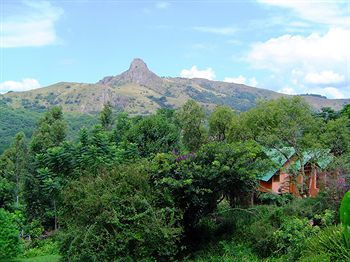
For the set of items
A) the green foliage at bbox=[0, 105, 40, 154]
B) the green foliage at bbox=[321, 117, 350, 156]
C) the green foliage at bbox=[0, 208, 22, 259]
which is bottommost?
the green foliage at bbox=[0, 208, 22, 259]

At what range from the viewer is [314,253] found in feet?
29.5

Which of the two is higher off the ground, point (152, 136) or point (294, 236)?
point (152, 136)

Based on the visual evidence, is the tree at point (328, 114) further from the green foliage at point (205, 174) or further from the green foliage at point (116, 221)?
the green foliage at point (116, 221)

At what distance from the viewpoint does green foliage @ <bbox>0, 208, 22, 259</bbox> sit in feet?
44.4

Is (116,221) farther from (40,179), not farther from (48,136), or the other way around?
(48,136)

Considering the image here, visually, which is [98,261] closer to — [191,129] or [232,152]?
[232,152]

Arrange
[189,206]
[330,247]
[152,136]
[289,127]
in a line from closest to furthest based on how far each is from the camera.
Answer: [330,247], [189,206], [289,127], [152,136]

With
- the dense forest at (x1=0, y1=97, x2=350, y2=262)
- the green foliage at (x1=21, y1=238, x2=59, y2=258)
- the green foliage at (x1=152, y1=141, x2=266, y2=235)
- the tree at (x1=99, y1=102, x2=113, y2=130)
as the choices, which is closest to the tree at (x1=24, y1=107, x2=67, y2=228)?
the green foliage at (x1=21, y1=238, x2=59, y2=258)

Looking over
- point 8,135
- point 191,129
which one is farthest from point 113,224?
point 8,135

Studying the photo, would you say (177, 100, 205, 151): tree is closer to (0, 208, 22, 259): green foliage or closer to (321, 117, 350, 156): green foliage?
(321, 117, 350, 156): green foliage

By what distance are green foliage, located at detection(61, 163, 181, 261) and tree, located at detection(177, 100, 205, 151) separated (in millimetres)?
19956

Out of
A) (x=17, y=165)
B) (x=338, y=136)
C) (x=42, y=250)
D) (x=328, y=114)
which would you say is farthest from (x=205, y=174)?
(x=328, y=114)

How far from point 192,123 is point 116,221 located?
73.6 feet

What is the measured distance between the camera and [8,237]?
13.7 meters
